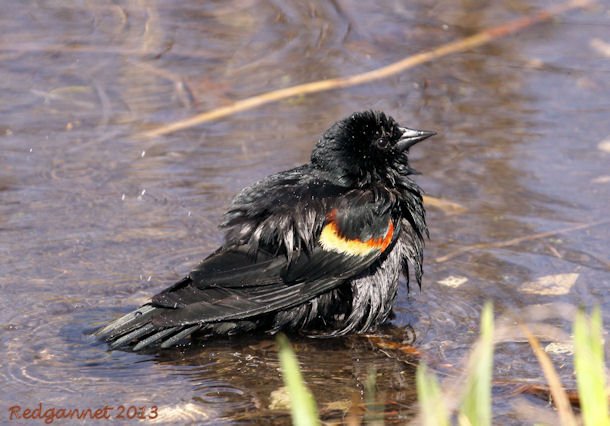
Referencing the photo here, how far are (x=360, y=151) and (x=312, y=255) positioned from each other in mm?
634

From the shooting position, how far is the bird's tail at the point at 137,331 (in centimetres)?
481

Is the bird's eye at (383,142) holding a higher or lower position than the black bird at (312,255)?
higher

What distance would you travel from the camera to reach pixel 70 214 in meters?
6.17

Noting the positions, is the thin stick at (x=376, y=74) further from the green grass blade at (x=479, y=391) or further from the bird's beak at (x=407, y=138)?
the green grass blade at (x=479, y=391)

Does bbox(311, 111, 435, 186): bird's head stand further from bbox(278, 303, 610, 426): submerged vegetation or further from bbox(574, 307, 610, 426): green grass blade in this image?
bbox(574, 307, 610, 426): green grass blade

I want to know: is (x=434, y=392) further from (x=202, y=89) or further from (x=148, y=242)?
(x=202, y=89)

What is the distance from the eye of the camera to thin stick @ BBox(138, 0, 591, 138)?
25.5 feet

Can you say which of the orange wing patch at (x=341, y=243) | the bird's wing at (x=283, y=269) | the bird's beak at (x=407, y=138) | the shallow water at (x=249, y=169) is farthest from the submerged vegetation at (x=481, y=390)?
the bird's beak at (x=407, y=138)

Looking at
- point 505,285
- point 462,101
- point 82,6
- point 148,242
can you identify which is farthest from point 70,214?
point 82,6

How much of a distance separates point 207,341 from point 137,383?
1.99ft

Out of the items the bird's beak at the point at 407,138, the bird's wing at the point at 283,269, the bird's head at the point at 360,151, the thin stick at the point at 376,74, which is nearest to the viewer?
the bird's wing at the point at 283,269

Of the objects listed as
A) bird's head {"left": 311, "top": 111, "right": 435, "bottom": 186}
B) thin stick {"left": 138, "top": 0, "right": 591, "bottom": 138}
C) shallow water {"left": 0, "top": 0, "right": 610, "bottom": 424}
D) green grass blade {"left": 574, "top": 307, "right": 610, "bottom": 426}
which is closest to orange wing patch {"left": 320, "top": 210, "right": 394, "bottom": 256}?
bird's head {"left": 311, "top": 111, "right": 435, "bottom": 186}

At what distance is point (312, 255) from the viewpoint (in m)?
5.05

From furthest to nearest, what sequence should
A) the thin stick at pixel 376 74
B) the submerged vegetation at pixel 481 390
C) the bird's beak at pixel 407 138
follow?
1. the thin stick at pixel 376 74
2. the bird's beak at pixel 407 138
3. the submerged vegetation at pixel 481 390
